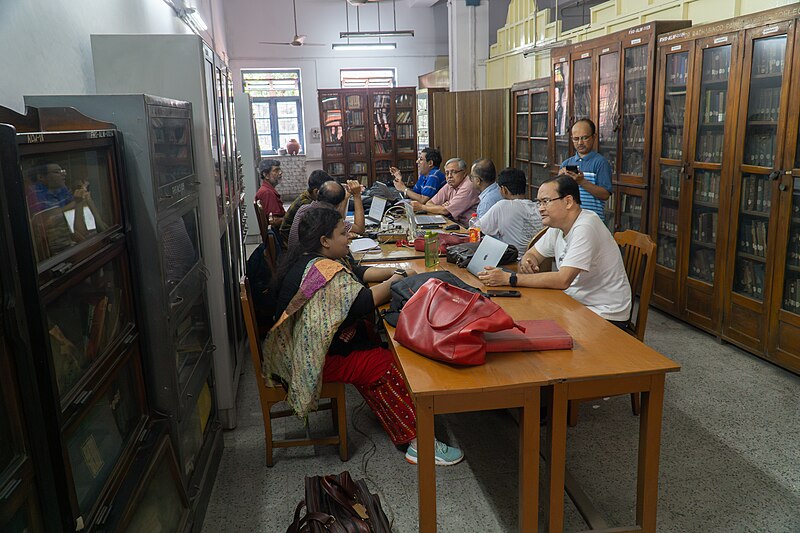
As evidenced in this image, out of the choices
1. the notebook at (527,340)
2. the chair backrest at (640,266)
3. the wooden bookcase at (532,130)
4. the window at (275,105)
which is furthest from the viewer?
the window at (275,105)

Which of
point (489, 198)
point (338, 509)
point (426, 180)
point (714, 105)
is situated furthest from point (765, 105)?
point (426, 180)

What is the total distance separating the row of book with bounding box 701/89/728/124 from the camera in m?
4.34

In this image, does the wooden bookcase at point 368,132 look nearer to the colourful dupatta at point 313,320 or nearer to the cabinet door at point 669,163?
the cabinet door at point 669,163

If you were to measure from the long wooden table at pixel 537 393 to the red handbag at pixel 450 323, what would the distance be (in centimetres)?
5

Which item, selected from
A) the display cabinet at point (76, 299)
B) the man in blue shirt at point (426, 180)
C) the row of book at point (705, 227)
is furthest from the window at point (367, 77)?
the display cabinet at point (76, 299)

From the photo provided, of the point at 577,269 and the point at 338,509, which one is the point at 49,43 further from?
the point at 577,269

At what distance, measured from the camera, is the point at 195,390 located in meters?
2.64

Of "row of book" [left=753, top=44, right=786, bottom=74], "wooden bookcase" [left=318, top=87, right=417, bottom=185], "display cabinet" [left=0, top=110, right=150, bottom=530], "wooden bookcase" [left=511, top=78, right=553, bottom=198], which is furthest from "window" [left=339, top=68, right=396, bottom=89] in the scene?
"display cabinet" [left=0, top=110, right=150, bottom=530]

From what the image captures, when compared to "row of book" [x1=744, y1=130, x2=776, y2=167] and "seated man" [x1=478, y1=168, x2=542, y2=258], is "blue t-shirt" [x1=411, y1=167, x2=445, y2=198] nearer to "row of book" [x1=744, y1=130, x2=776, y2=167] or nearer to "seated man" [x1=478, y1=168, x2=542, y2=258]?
"seated man" [x1=478, y1=168, x2=542, y2=258]

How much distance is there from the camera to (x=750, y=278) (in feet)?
13.6

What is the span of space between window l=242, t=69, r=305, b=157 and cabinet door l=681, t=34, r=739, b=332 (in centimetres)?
1005

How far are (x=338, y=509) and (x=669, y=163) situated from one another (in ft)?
12.7

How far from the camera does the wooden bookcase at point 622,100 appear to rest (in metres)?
5.04

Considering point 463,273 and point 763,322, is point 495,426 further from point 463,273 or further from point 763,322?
point 763,322
